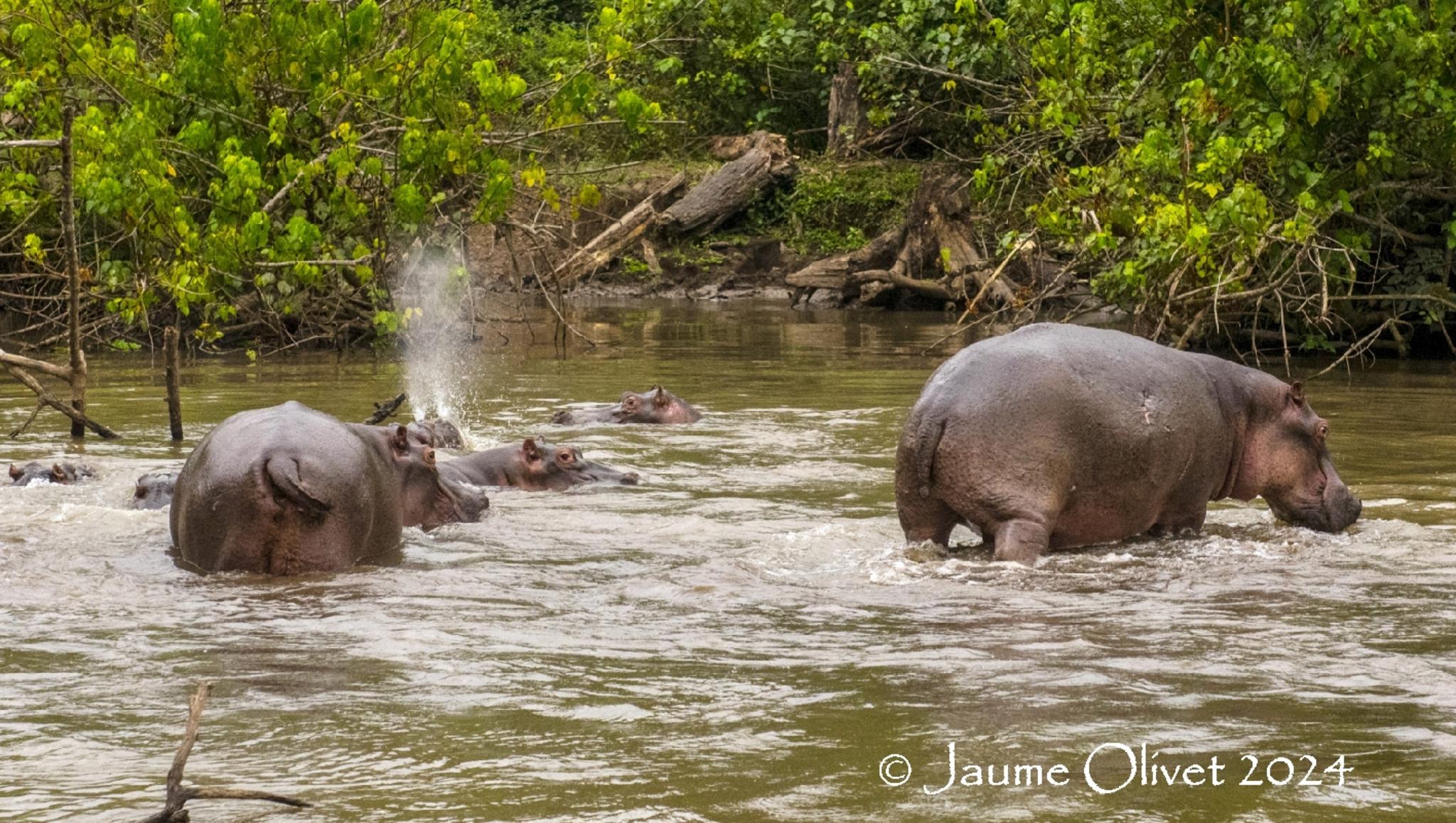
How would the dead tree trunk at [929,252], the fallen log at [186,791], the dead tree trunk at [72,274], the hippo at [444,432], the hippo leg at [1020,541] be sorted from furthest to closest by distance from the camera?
the dead tree trunk at [929,252]
the hippo at [444,432]
the dead tree trunk at [72,274]
the hippo leg at [1020,541]
the fallen log at [186,791]

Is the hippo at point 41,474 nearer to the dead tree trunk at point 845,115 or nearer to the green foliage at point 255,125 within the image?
the green foliage at point 255,125

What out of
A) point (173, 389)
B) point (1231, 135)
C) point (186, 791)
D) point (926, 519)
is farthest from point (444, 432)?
point (186, 791)

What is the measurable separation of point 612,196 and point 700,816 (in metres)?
24.2

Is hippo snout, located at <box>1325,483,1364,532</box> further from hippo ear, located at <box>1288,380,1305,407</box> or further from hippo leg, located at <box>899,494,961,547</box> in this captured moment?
hippo leg, located at <box>899,494,961,547</box>

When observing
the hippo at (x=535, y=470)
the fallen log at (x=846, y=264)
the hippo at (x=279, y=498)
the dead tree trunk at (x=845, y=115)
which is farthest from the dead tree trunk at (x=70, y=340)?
the dead tree trunk at (x=845, y=115)

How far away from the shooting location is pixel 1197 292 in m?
12.8

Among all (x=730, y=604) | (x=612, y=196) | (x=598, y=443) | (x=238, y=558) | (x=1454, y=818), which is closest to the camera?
(x=1454, y=818)

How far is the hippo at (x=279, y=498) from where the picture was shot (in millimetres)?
6258

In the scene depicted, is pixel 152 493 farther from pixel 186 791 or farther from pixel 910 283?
pixel 910 283

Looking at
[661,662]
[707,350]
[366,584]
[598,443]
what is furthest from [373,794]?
[707,350]

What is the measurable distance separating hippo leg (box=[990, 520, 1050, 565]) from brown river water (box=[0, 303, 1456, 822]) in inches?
3.2

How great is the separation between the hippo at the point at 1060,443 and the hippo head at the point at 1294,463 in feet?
0.88

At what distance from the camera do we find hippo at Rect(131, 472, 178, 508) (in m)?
8.01

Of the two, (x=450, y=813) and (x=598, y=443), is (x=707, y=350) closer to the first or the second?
(x=598, y=443)
